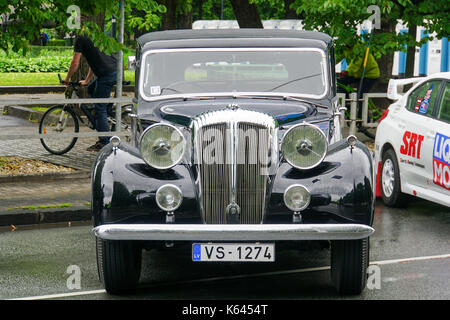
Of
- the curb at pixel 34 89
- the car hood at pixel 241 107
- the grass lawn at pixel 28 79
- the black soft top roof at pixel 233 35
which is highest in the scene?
the black soft top roof at pixel 233 35

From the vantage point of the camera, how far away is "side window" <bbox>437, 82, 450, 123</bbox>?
1009cm

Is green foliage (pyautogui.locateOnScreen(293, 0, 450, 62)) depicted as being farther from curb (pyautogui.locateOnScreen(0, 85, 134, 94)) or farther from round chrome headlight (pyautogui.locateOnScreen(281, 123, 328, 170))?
curb (pyautogui.locateOnScreen(0, 85, 134, 94))

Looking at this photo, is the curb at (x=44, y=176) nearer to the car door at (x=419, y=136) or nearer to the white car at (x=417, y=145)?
the white car at (x=417, y=145)

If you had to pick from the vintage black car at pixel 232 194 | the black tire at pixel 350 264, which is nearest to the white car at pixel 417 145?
the vintage black car at pixel 232 194

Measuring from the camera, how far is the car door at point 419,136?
10203mm

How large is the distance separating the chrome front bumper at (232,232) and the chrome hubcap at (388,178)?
15.5 ft

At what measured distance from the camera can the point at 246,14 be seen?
20.2m

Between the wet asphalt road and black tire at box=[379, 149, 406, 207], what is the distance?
47.0 inches

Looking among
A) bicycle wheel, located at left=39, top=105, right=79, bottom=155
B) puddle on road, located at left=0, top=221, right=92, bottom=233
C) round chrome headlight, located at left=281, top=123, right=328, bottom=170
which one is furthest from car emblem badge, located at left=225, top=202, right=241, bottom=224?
bicycle wheel, located at left=39, top=105, right=79, bottom=155

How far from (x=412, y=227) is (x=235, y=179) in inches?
147

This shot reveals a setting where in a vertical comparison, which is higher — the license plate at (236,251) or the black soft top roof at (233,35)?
the black soft top roof at (233,35)

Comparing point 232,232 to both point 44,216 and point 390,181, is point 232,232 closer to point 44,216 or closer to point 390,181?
point 44,216

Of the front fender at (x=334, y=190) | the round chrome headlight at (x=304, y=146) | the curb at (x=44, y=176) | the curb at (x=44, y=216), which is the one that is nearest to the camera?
the front fender at (x=334, y=190)

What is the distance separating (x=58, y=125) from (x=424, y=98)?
6.23 m
